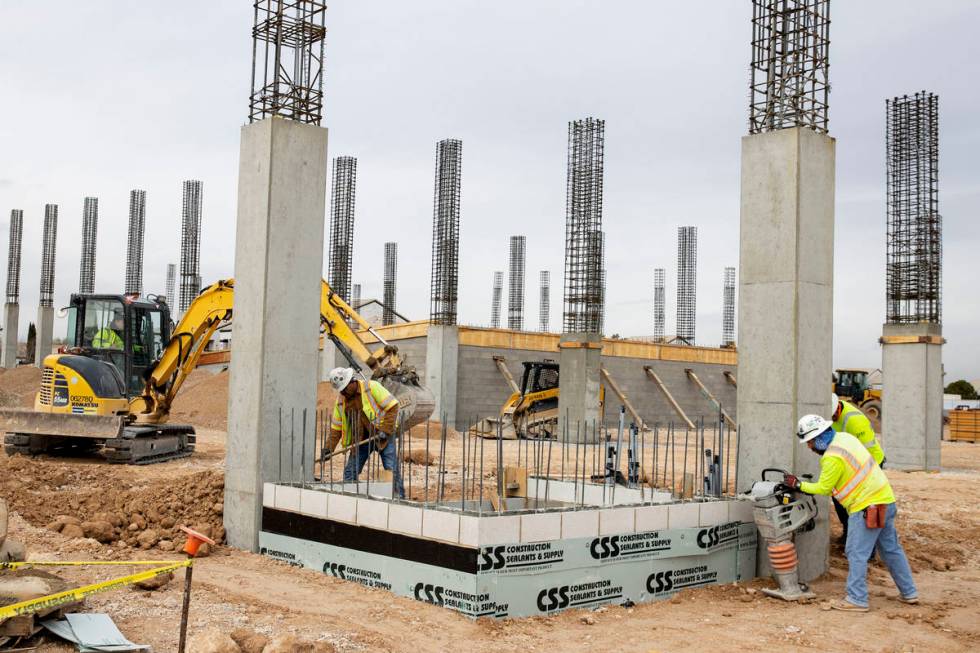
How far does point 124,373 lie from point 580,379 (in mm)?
11163

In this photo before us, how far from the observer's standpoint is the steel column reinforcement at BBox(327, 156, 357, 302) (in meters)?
31.2

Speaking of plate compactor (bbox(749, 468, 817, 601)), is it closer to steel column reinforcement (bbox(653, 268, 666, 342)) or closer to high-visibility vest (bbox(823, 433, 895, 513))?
high-visibility vest (bbox(823, 433, 895, 513))

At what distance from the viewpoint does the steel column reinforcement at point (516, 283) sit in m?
35.3

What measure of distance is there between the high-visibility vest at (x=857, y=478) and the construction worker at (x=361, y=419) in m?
3.64

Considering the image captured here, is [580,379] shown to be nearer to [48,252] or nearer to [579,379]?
[579,379]

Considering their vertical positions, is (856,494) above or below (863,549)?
above

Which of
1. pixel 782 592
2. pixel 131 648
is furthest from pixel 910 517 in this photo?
pixel 131 648

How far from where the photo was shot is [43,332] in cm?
3641

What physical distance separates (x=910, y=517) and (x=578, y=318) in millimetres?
13271

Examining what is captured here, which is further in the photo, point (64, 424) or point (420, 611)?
point (64, 424)

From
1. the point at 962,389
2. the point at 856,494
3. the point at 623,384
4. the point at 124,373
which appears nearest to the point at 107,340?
the point at 124,373

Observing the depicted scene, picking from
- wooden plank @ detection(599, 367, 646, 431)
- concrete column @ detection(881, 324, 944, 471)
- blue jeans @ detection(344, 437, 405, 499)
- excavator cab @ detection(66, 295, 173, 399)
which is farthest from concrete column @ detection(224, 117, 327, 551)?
wooden plank @ detection(599, 367, 646, 431)

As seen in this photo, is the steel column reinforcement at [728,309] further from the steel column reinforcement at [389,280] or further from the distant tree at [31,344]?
the distant tree at [31,344]

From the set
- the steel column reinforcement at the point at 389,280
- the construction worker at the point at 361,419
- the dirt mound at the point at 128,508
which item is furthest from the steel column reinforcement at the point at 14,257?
the construction worker at the point at 361,419
